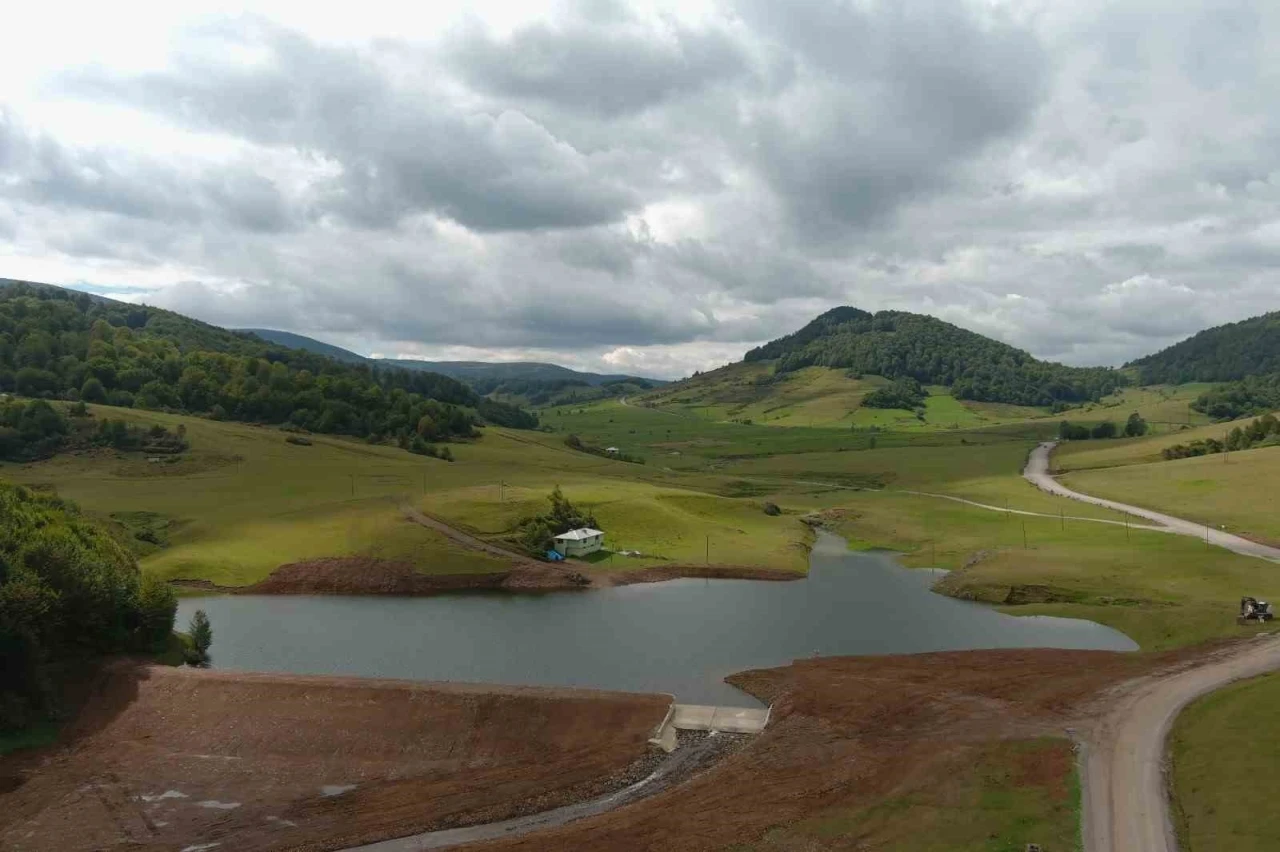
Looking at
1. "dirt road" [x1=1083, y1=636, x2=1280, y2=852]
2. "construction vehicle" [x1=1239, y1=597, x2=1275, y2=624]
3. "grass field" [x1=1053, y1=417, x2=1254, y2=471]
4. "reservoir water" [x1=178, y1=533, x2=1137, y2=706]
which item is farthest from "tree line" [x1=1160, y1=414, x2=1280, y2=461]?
"dirt road" [x1=1083, y1=636, x2=1280, y2=852]

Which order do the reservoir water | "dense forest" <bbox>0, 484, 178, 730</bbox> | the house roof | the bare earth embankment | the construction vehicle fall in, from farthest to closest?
the house roof → the reservoir water → the construction vehicle → "dense forest" <bbox>0, 484, 178, 730</bbox> → the bare earth embankment

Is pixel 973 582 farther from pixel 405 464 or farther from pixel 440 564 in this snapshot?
pixel 405 464

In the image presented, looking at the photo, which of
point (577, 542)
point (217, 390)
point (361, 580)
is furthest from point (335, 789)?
point (217, 390)

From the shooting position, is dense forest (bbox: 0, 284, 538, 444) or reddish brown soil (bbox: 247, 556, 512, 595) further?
dense forest (bbox: 0, 284, 538, 444)

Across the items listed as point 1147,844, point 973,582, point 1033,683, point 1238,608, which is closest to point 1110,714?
point 1033,683

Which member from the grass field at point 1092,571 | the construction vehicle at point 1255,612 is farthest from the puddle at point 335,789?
the construction vehicle at point 1255,612

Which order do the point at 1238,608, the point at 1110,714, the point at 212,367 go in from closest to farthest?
the point at 1110,714 < the point at 1238,608 < the point at 212,367

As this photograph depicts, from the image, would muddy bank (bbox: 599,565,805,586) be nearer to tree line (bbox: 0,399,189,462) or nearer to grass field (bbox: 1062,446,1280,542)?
grass field (bbox: 1062,446,1280,542)
